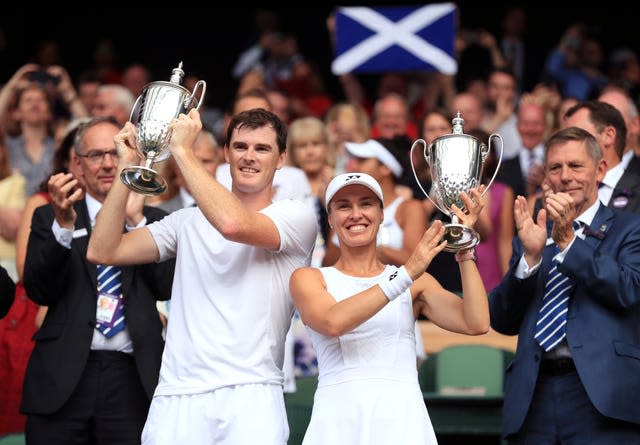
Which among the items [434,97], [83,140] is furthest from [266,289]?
[434,97]

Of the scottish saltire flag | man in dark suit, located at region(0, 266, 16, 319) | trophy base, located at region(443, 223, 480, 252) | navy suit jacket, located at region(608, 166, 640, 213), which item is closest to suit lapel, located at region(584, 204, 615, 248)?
navy suit jacket, located at region(608, 166, 640, 213)

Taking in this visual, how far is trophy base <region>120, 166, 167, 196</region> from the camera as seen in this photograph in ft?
16.4

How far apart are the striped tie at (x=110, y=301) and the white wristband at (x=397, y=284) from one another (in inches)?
56.5

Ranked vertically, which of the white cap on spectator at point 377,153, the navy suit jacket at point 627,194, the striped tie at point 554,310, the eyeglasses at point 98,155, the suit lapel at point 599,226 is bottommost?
the striped tie at point 554,310

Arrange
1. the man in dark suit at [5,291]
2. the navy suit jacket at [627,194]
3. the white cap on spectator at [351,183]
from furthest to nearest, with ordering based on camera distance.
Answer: the navy suit jacket at [627,194], the man in dark suit at [5,291], the white cap on spectator at [351,183]

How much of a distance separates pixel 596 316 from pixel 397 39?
16.7ft

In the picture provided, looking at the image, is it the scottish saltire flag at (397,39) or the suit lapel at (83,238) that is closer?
the suit lapel at (83,238)

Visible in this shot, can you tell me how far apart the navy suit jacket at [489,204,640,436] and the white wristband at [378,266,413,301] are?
827 millimetres

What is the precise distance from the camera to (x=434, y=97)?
37.2ft

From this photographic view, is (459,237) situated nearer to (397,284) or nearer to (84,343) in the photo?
(397,284)

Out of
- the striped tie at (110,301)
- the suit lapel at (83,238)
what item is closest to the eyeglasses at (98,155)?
the suit lapel at (83,238)

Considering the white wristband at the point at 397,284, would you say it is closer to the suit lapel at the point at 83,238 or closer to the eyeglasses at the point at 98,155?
the suit lapel at the point at 83,238

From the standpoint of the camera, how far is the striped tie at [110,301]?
18.9 feet

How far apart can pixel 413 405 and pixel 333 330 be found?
0.42 m
